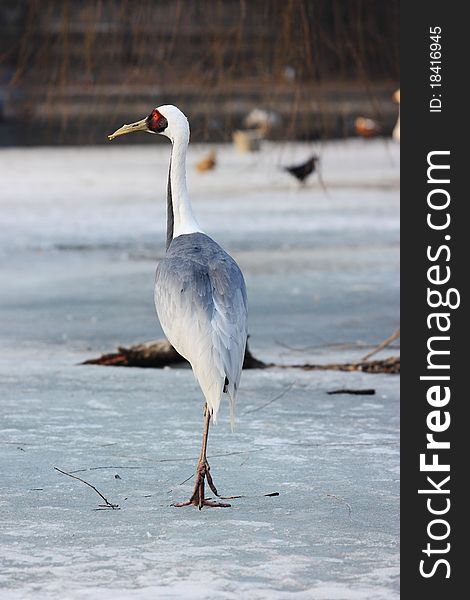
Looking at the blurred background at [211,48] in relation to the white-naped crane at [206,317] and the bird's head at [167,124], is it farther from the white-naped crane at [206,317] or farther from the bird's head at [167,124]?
the white-naped crane at [206,317]

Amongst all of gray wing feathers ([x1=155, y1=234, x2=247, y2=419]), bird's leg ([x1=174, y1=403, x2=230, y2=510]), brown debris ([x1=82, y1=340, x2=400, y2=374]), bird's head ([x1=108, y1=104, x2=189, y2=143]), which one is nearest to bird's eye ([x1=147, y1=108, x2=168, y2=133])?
bird's head ([x1=108, y1=104, x2=189, y2=143])

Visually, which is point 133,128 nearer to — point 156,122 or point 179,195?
point 156,122

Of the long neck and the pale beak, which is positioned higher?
the pale beak

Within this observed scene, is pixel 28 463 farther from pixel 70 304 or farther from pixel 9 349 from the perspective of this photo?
pixel 70 304

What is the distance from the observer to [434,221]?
5.07 m

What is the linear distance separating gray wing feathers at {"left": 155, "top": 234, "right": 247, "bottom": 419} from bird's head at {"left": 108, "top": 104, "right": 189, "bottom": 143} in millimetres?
769

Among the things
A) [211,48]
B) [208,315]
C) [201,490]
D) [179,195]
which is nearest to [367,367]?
[211,48]

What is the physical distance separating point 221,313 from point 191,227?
0.76 m

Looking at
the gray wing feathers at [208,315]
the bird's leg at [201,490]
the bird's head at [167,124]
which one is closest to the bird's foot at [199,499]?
the bird's leg at [201,490]

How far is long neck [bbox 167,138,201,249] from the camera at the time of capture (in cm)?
545

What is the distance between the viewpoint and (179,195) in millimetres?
5520

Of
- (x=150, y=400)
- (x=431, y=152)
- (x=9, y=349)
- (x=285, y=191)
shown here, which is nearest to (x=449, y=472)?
(x=431, y=152)

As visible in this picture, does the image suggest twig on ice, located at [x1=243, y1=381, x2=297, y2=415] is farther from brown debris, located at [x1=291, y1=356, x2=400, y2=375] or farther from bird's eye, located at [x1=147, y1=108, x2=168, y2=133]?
bird's eye, located at [x1=147, y1=108, x2=168, y2=133]

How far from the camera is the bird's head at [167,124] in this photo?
219 inches
